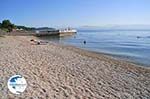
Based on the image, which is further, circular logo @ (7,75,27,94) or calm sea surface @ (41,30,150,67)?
calm sea surface @ (41,30,150,67)

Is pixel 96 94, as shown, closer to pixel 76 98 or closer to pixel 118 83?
pixel 76 98

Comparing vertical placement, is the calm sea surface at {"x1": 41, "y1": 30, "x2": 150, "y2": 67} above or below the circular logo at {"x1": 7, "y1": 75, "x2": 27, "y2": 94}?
below

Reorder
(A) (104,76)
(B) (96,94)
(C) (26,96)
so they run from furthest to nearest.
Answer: (A) (104,76), (B) (96,94), (C) (26,96)

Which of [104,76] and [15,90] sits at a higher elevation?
[15,90]

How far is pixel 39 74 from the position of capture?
34.6 feet

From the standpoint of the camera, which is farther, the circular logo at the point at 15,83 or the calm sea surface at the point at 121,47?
the calm sea surface at the point at 121,47

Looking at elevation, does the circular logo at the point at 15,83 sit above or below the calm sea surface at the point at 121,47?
above

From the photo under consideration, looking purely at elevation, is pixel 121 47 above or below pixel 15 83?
below

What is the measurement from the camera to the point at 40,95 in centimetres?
747

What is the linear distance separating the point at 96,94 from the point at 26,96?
2.24 metres

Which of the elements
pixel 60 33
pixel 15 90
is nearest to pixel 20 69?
pixel 15 90

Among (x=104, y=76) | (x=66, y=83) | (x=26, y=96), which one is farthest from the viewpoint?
(x=104, y=76)

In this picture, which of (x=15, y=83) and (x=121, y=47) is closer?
(x=15, y=83)

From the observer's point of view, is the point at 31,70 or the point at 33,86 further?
the point at 31,70
